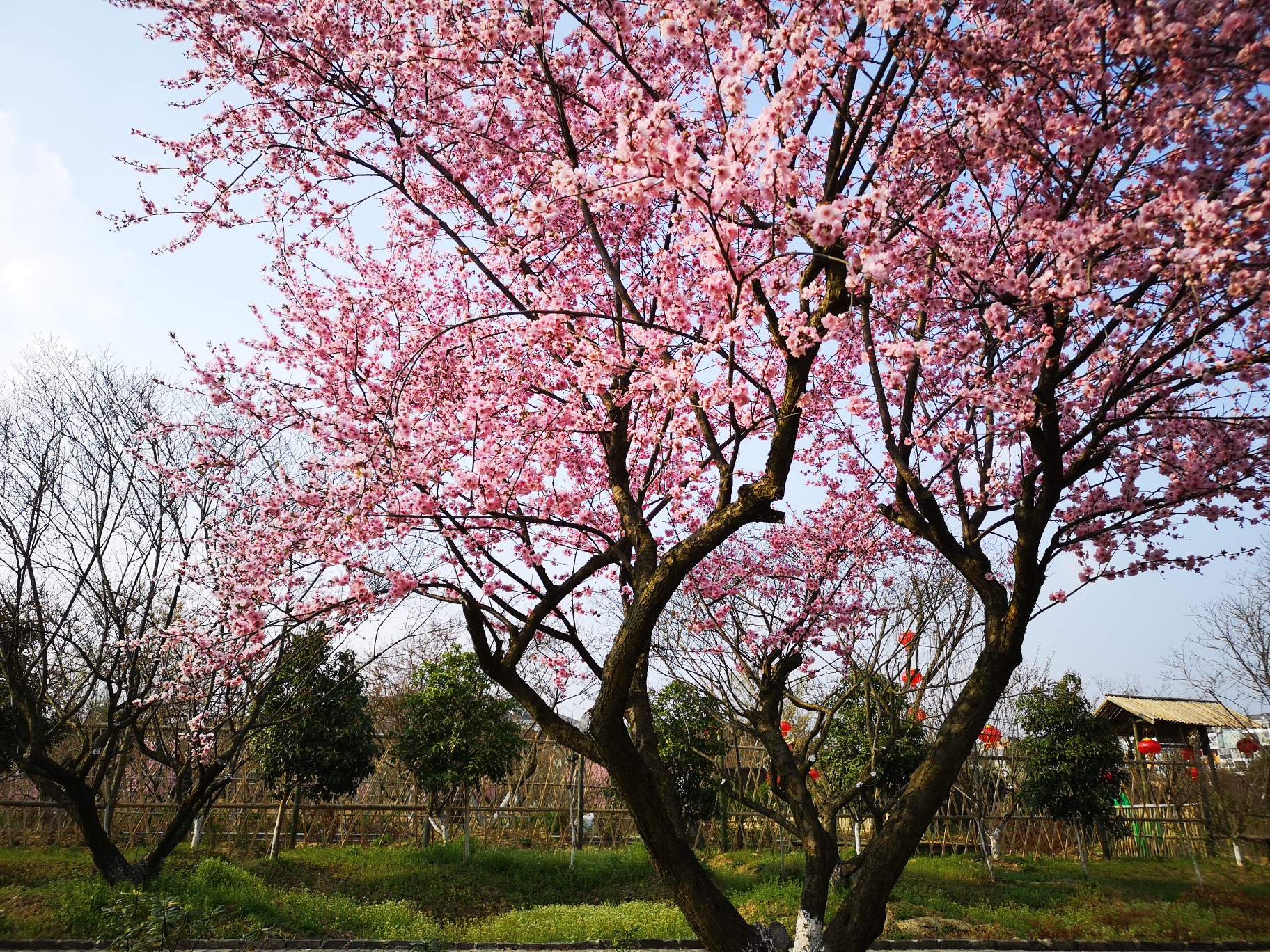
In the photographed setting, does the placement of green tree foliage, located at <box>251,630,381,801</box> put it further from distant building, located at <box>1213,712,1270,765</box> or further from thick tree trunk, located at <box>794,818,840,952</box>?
distant building, located at <box>1213,712,1270,765</box>

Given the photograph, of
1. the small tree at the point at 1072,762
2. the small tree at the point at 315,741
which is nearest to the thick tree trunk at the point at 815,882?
the small tree at the point at 315,741

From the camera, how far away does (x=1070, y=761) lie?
408 inches

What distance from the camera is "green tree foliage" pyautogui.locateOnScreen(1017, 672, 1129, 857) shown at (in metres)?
10.3

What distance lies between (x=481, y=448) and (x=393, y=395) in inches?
46.5

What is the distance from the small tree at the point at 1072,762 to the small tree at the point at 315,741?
29.4 ft

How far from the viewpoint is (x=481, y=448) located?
4.66 metres

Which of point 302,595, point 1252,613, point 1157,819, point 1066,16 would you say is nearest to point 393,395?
point 1066,16

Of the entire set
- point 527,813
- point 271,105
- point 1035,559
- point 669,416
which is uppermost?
point 271,105

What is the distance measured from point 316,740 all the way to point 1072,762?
32.0 ft

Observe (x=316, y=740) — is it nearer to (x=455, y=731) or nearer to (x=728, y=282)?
(x=455, y=731)

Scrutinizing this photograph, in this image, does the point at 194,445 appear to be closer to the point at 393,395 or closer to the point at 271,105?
the point at 271,105

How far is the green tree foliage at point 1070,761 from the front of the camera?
10.3 m

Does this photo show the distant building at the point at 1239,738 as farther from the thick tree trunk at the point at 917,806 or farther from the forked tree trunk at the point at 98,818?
the forked tree trunk at the point at 98,818

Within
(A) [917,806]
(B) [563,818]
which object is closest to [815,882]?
(A) [917,806]
